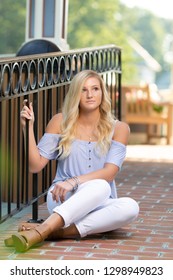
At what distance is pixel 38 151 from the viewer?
188 inches

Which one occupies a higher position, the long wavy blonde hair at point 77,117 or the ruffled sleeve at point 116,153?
the long wavy blonde hair at point 77,117

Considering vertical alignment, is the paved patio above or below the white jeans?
below

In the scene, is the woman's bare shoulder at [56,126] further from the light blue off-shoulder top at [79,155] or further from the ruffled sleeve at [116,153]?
the ruffled sleeve at [116,153]

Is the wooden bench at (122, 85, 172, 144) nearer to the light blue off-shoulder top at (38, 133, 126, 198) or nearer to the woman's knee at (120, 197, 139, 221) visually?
the light blue off-shoulder top at (38, 133, 126, 198)

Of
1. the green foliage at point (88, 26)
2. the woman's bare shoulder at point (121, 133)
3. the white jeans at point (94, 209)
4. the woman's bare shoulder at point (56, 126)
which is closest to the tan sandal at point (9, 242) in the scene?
the white jeans at point (94, 209)

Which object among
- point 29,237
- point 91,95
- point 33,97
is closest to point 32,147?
point 91,95

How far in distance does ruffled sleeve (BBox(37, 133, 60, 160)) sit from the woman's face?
0.24 m

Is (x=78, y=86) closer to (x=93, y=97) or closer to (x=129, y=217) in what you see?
(x=93, y=97)

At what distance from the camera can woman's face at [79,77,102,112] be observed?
15.5 feet

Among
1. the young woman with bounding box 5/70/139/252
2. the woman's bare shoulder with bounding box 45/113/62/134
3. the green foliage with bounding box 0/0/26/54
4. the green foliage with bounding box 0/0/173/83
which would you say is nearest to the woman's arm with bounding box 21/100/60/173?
the young woman with bounding box 5/70/139/252

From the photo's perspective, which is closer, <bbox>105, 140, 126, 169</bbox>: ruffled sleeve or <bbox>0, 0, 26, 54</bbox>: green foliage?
<bbox>105, 140, 126, 169</bbox>: ruffled sleeve

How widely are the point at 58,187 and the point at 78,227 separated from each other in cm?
24

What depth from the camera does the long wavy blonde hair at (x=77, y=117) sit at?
4.73m

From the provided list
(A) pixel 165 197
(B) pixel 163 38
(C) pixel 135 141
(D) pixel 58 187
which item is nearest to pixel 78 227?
→ (D) pixel 58 187
